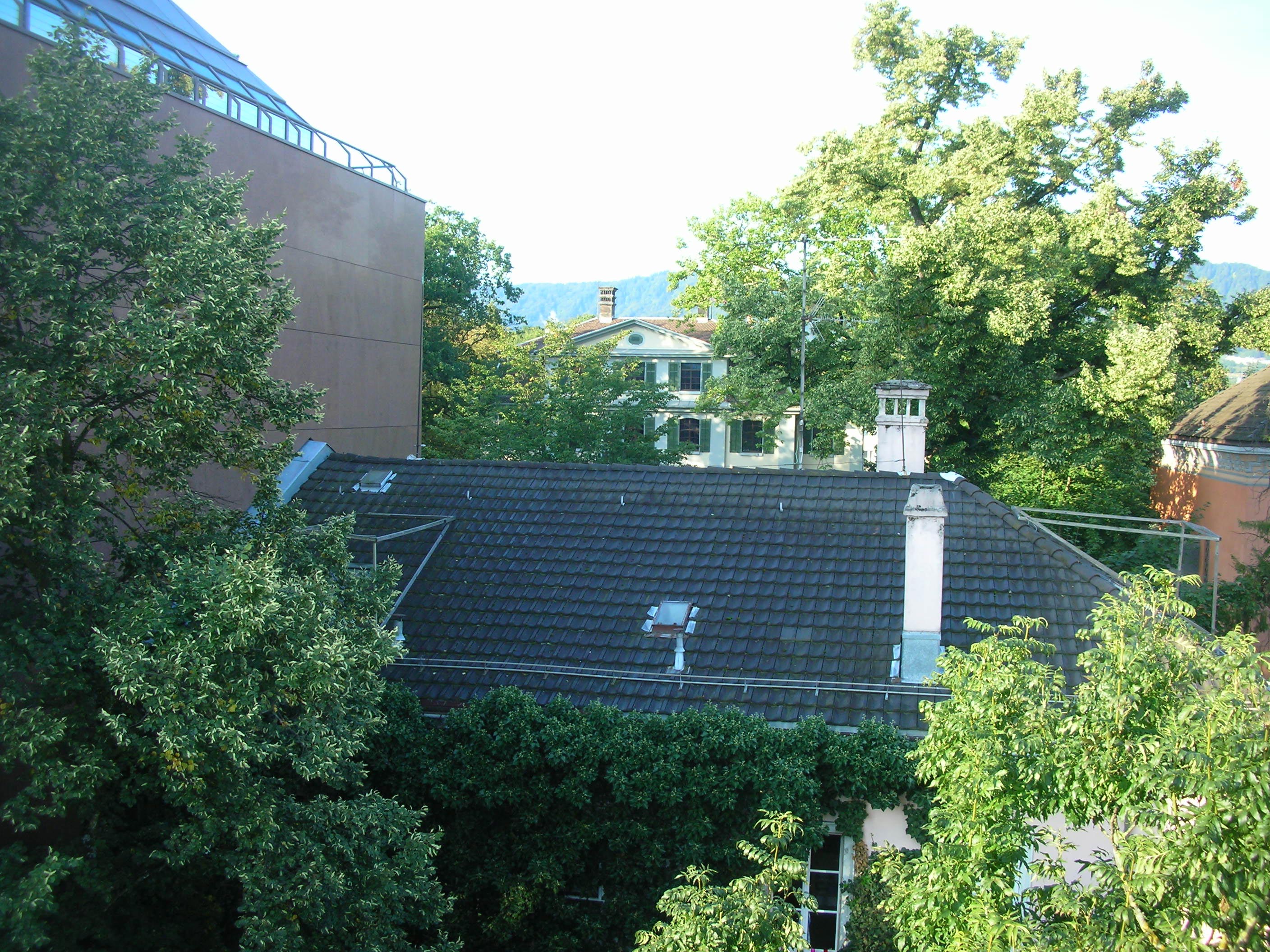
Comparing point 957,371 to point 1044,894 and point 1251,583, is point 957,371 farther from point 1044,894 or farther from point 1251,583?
point 1044,894

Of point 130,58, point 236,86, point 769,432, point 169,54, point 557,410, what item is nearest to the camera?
point 130,58

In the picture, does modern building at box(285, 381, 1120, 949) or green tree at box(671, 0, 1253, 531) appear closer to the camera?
modern building at box(285, 381, 1120, 949)

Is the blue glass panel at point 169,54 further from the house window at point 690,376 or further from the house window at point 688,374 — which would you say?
the house window at point 690,376

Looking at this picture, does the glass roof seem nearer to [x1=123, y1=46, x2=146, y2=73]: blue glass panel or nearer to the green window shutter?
[x1=123, y1=46, x2=146, y2=73]: blue glass panel

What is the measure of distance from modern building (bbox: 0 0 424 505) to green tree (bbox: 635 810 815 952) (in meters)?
9.53

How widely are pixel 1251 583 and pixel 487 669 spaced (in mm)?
15136

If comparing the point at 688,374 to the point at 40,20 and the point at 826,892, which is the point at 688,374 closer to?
the point at 40,20

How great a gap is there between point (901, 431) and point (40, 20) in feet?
42.6

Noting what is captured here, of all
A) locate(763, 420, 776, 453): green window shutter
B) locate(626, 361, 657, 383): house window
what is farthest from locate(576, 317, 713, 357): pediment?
locate(763, 420, 776, 453): green window shutter

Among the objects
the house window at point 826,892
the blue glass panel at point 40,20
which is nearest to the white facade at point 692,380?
the blue glass panel at point 40,20

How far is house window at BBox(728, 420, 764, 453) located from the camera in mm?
42062

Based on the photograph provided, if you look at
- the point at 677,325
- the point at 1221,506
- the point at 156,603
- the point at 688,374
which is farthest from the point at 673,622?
the point at 677,325

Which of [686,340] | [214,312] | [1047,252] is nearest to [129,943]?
[214,312]

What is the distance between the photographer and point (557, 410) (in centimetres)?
2530
